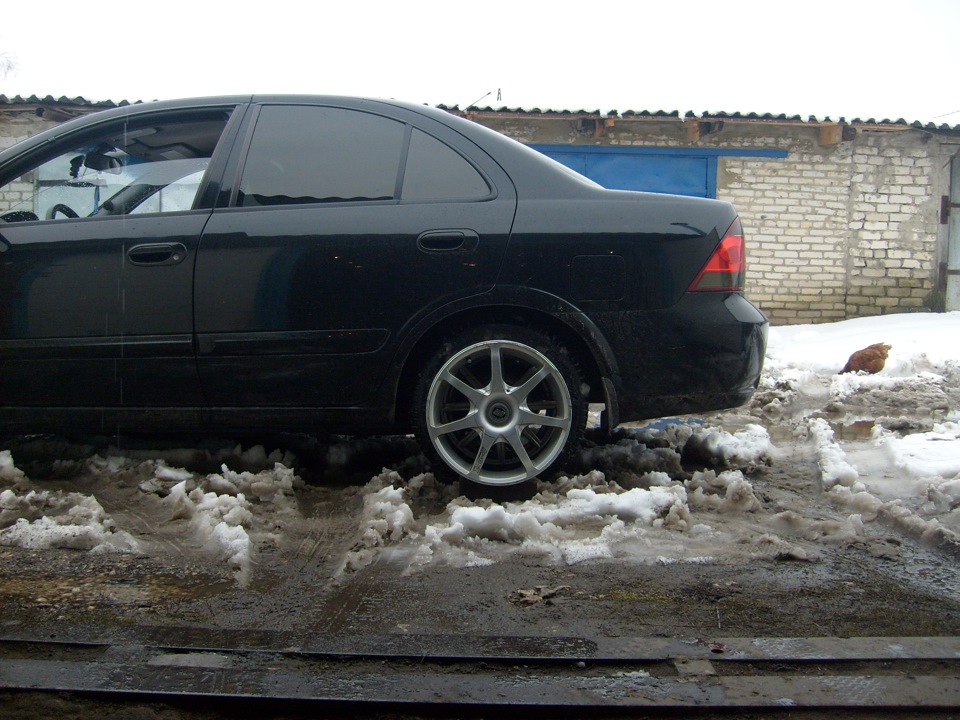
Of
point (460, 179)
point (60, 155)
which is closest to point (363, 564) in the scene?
point (460, 179)

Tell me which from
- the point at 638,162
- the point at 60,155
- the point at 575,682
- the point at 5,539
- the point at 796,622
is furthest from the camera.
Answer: the point at 638,162

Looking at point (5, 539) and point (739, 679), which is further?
point (5, 539)

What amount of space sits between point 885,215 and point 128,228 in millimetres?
11790

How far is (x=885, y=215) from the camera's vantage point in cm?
1241

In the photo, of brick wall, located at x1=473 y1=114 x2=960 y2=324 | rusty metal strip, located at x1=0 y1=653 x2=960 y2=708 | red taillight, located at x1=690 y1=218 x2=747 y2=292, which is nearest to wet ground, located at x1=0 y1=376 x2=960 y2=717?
rusty metal strip, located at x1=0 y1=653 x2=960 y2=708

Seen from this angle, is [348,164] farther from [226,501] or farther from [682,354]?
[682,354]

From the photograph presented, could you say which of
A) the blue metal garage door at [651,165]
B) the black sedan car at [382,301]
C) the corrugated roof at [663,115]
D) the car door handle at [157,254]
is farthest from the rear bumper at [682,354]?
the blue metal garage door at [651,165]

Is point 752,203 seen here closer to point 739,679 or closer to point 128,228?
point 128,228

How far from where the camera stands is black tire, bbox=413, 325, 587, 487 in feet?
10.7

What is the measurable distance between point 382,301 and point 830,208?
10751 mm

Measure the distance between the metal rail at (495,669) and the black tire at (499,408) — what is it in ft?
3.93

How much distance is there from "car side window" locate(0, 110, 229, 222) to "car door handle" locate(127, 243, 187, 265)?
0.76 feet

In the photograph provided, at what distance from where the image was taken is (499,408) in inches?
129

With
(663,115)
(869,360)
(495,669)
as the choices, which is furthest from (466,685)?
(663,115)
